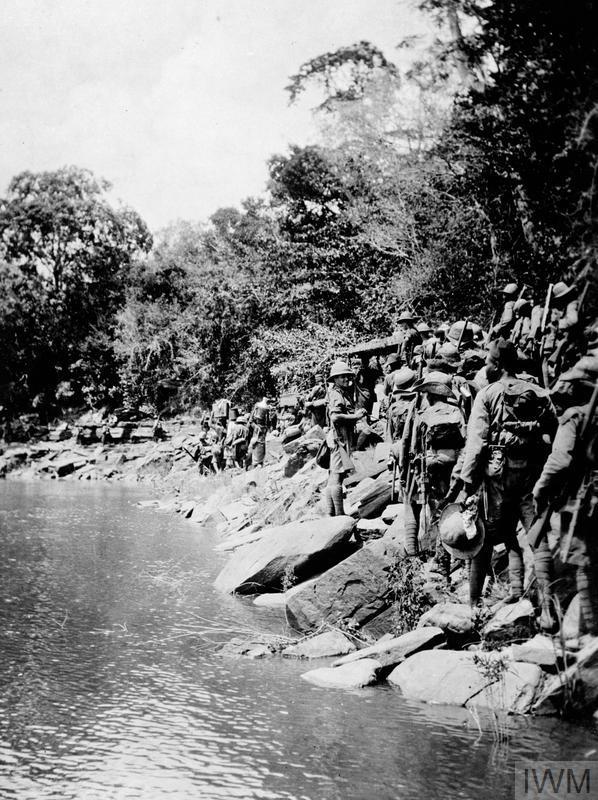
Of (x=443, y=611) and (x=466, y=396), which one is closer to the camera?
(x=443, y=611)

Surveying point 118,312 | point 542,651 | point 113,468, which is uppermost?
point 118,312

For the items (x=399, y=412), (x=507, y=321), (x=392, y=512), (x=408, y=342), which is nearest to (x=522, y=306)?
(x=507, y=321)

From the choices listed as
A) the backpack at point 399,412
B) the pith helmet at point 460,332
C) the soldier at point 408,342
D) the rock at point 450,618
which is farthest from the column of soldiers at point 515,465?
the soldier at point 408,342

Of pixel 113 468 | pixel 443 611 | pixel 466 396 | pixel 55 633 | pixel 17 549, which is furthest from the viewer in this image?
pixel 113 468

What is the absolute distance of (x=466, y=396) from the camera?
8648 mm

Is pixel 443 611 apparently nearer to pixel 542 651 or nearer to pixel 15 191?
pixel 542 651

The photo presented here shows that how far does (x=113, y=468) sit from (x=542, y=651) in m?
27.3

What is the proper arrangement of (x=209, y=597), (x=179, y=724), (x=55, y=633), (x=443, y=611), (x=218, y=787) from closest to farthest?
(x=218, y=787)
(x=179, y=724)
(x=443, y=611)
(x=55, y=633)
(x=209, y=597)

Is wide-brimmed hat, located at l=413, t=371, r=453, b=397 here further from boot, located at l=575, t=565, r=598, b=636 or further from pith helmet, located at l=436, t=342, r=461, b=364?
boot, located at l=575, t=565, r=598, b=636

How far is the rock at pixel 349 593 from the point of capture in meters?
6.48

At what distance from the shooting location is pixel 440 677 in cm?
499

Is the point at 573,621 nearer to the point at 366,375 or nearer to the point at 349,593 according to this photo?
the point at 349,593

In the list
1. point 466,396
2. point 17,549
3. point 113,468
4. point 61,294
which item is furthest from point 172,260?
point 466,396

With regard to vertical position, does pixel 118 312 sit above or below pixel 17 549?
above
